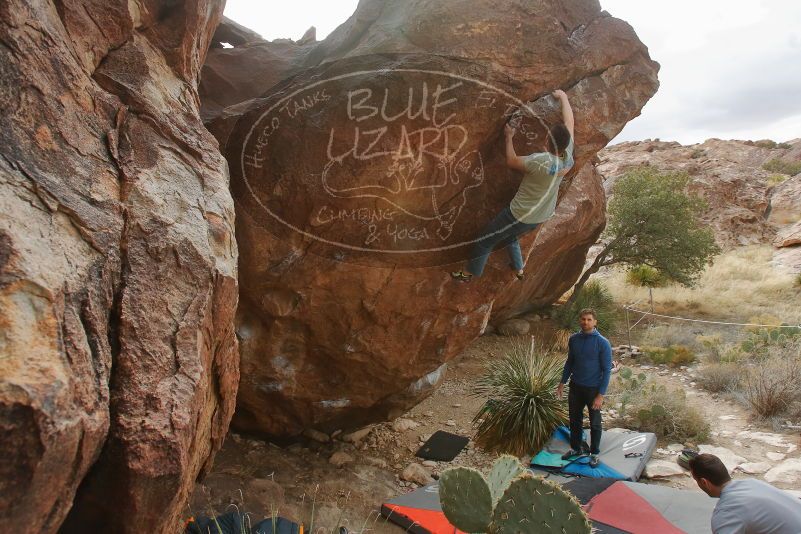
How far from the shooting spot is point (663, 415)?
7.34 metres

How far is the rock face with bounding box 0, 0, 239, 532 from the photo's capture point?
1.86 meters

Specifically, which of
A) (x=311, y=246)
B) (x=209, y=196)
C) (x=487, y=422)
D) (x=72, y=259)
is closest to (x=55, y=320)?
(x=72, y=259)

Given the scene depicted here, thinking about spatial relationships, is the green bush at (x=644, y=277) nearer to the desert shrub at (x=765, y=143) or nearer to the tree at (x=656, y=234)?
the tree at (x=656, y=234)

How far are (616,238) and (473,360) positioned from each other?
685 centimetres

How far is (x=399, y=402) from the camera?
6977mm

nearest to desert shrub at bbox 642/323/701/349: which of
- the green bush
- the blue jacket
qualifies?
the green bush

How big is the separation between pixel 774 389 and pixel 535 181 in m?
4.94

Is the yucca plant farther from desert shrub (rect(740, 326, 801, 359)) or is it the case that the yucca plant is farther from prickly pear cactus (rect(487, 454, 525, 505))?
desert shrub (rect(740, 326, 801, 359))

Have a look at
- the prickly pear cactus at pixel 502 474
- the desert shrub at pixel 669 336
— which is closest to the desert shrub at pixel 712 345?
the desert shrub at pixel 669 336

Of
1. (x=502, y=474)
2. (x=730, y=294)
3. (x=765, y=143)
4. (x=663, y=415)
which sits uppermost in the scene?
(x=765, y=143)

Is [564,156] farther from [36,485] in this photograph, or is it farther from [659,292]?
[659,292]

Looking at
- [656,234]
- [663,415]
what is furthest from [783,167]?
[663,415]

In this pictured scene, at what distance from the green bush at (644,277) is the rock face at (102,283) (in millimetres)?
15221

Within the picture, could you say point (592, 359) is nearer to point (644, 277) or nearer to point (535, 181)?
point (535, 181)
